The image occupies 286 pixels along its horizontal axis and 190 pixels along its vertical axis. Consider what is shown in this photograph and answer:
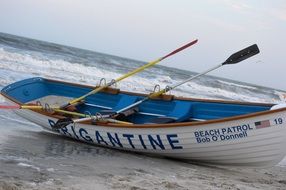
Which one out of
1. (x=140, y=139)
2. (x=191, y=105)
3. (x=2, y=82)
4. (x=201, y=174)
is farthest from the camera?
(x=2, y=82)

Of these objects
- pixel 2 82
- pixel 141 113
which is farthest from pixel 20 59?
pixel 141 113

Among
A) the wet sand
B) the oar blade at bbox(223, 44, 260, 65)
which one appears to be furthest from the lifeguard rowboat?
the oar blade at bbox(223, 44, 260, 65)

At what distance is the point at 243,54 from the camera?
6754 mm

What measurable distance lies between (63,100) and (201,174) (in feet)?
12.4

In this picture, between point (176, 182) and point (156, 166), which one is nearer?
point (176, 182)

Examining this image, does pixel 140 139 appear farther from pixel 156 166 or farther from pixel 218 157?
pixel 218 157

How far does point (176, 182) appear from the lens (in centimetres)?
521

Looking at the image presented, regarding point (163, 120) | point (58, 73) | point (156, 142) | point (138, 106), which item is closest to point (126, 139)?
point (156, 142)

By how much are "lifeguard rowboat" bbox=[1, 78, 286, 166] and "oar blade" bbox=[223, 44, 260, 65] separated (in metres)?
0.64

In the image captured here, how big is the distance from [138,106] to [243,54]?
2040 mm

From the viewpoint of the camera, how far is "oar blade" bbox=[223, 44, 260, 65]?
21.7 ft

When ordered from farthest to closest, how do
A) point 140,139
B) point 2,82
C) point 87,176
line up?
1. point 2,82
2. point 140,139
3. point 87,176

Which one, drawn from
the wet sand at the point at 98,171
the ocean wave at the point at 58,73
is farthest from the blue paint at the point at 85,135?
the ocean wave at the point at 58,73

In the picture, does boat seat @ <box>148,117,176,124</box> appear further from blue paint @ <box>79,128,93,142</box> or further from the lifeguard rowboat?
blue paint @ <box>79,128,93,142</box>
